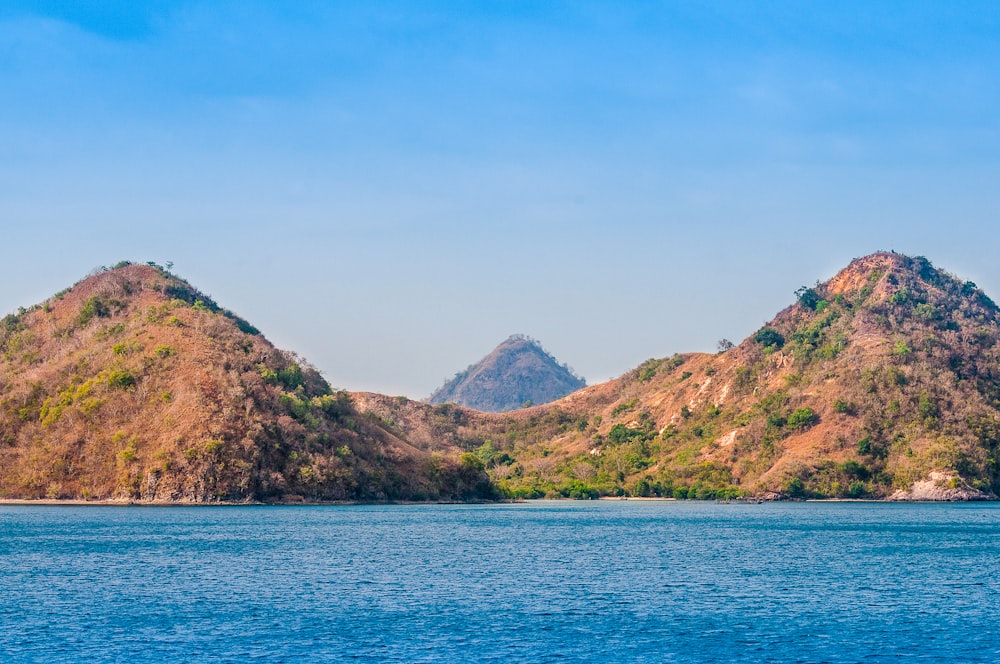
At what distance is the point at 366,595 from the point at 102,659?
Answer: 20.0 meters

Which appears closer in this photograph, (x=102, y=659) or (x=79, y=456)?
(x=102, y=659)

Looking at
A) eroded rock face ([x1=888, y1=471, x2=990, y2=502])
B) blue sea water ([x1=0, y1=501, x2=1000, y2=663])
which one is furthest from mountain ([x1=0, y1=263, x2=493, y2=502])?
eroded rock face ([x1=888, y1=471, x2=990, y2=502])

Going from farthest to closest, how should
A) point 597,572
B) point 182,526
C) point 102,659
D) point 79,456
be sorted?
point 79,456 < point 182,526 < point 597,572 < point 102,659

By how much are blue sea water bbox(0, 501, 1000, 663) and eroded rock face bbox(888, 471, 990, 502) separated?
7860 centimetres

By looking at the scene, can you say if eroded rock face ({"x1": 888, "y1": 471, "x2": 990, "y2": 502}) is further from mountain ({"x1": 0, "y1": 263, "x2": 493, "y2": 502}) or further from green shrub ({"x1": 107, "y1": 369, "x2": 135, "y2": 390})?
green shrub ({"x1": 107, "y1": 369, "x2": 135, "y2": 390})

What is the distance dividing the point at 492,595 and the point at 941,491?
151407 millimetres

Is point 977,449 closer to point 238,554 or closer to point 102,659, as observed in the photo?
point 238,554

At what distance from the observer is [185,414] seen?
6786 inches

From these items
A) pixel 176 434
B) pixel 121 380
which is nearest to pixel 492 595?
pixel 176 434

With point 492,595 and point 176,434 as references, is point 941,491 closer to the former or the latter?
point 176,434

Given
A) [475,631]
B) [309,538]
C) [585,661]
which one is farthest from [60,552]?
[585,661]

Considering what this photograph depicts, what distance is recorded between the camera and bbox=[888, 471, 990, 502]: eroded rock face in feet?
618

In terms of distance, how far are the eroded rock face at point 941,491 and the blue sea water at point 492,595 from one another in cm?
7860

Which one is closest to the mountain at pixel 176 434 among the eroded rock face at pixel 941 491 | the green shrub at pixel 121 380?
the green shrub at pixel 121 380
